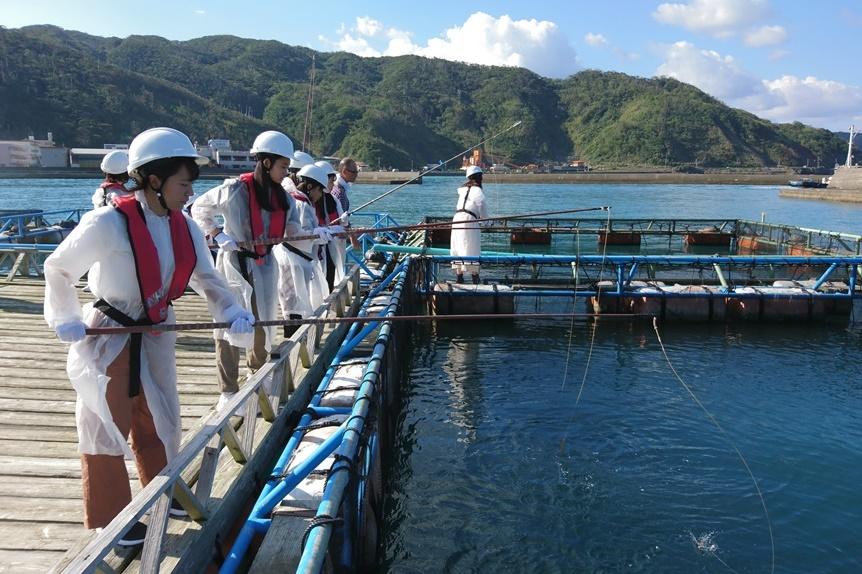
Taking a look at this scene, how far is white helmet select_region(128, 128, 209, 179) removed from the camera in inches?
123

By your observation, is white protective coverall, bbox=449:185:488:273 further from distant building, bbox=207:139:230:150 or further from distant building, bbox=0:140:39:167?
distant building, bbox=0:140:39:167

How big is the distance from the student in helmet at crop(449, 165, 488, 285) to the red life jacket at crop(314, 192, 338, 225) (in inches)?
93.2

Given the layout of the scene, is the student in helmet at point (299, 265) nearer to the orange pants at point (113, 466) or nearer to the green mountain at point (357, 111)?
the orange pants at point (113, 466)

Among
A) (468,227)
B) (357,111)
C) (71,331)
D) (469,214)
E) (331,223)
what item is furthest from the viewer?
(357,111)

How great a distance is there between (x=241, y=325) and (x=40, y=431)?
260cm

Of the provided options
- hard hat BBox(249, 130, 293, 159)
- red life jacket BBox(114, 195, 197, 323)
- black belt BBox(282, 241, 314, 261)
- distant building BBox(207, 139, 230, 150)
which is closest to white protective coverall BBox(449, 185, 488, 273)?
black belt BBox(282, 241, 314, 261)

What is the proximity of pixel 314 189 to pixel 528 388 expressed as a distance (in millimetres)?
5040

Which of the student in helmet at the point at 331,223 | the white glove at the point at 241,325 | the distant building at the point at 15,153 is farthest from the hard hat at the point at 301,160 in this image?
the distant building at the point at 15,153

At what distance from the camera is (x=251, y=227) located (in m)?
5.81

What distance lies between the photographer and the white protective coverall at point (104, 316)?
117 inches

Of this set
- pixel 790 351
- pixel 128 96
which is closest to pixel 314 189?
pixel 790 351

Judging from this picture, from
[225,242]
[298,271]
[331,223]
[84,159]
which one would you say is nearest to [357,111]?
[84,159]

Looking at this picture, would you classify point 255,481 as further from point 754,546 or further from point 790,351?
point 790,351

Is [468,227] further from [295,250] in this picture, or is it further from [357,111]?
[357,111]
